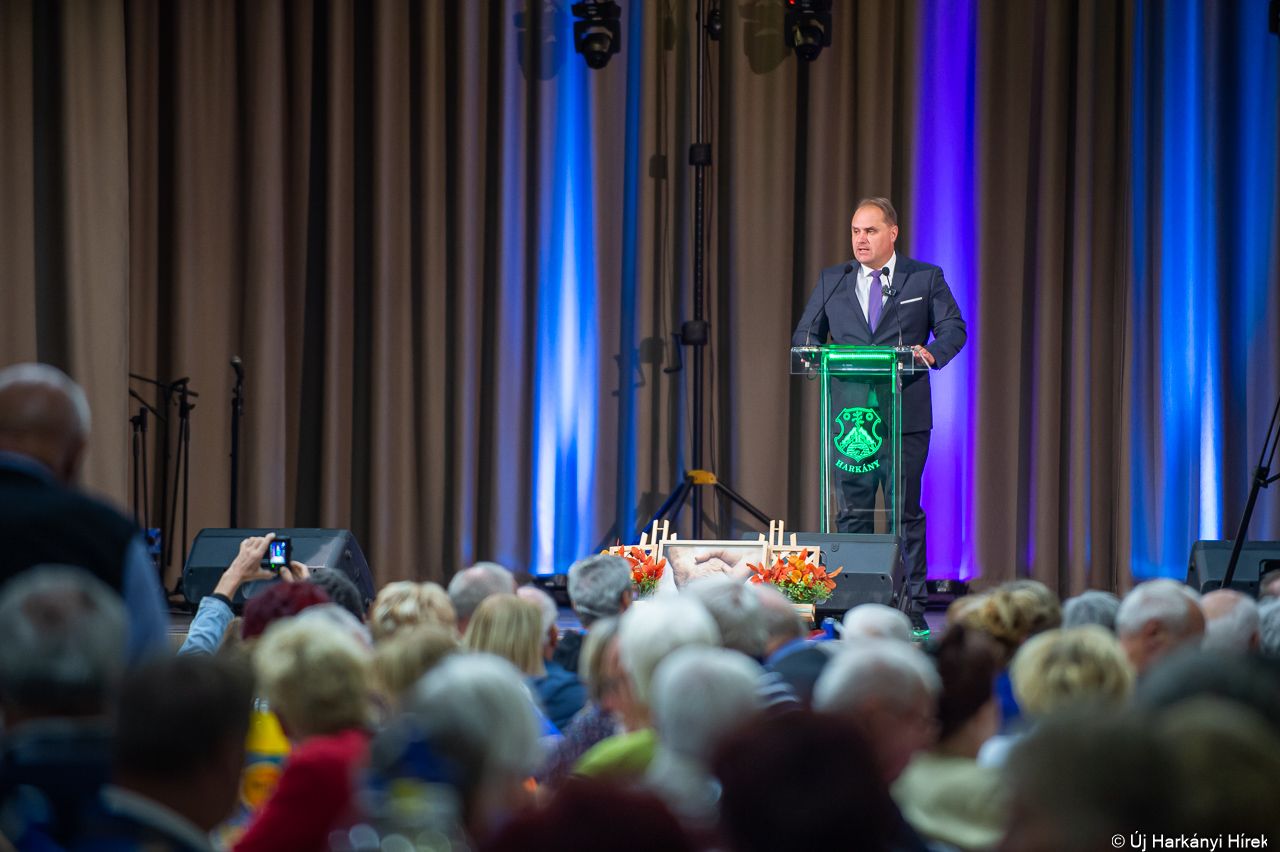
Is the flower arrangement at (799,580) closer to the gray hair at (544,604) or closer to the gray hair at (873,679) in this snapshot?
the gray hair at (544,604)

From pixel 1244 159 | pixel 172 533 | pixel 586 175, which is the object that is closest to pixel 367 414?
pixel 172 533

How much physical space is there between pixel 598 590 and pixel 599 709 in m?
1.06

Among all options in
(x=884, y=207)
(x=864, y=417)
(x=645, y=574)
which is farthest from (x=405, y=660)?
(x=884, y=207)

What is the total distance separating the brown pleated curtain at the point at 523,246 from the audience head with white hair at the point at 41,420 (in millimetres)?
4793

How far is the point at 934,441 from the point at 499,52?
3537mm

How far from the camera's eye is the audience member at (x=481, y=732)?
1.51m

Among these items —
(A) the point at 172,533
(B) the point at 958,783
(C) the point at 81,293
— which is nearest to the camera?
(B) the point at 958,783

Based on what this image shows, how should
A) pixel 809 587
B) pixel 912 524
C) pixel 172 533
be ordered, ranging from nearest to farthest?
pixel 809 587 → pixel 912 524 → pixel 172 533

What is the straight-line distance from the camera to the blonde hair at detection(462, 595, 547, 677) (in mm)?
2793

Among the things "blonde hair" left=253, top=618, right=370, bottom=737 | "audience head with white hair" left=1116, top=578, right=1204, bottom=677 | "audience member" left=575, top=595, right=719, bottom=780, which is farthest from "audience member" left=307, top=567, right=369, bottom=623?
"audience head with white hair" left=1116, top=578, right=1204, bottom=677

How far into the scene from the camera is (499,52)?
7.72 m

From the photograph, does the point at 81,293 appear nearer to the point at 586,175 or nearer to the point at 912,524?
the point at 586,175

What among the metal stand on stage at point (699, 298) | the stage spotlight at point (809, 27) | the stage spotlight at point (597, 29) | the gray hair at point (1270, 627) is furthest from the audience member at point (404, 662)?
the stage spotlight at point (809, 27)

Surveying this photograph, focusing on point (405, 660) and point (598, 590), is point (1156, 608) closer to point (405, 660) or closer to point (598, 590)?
point (598, 590)
